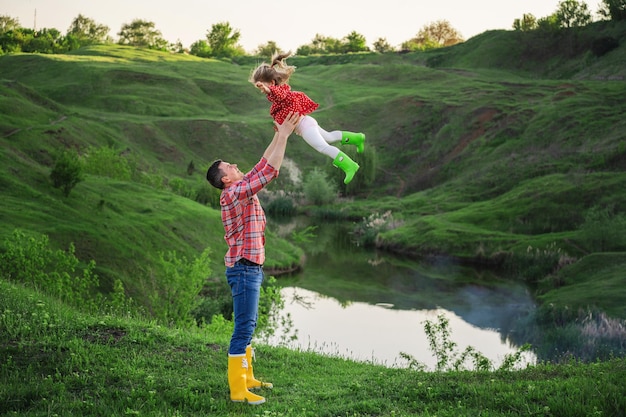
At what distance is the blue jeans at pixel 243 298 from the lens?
9102 millimetres

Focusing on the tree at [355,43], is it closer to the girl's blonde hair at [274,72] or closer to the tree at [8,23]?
the tree at [8,23]

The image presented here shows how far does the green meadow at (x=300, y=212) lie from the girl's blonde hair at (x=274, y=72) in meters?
4.12

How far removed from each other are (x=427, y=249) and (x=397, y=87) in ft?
252

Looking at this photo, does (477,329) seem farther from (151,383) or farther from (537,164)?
(537,164)

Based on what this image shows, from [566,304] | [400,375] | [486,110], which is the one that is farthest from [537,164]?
[400,375]

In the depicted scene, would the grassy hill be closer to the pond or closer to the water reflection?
the pond

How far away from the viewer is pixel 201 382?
985 cm

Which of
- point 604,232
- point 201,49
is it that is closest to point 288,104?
point 604,232

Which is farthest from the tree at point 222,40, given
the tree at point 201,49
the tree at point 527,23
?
the tree at point 527,23

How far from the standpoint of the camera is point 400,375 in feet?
37.4

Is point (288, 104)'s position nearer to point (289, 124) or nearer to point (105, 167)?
point (289, 124)

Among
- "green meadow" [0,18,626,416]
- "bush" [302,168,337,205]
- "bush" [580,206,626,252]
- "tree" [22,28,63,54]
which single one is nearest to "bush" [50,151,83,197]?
"green meadow" [0,18,626,416]

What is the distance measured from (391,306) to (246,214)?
90.4 feet

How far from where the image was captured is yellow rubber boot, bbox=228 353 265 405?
9.30m
